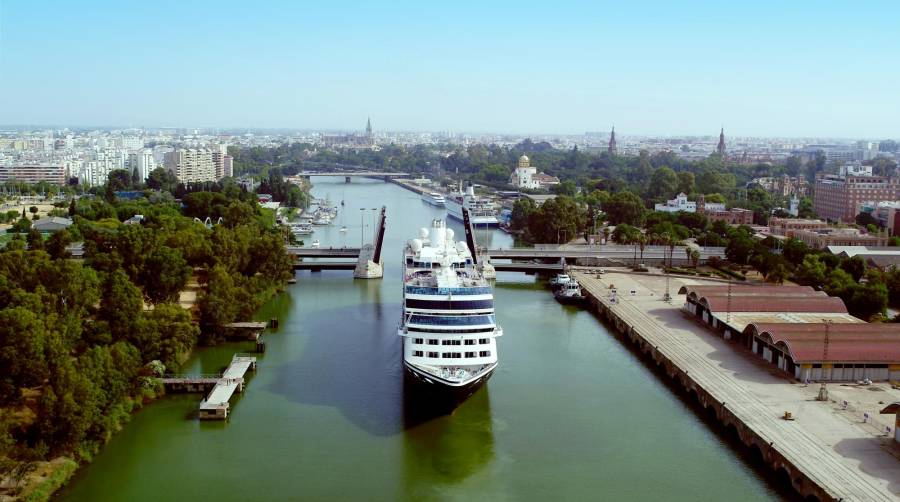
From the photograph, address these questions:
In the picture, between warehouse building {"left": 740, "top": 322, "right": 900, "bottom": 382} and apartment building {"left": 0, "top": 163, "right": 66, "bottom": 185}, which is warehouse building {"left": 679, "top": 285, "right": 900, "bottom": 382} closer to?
warehouse building {"left": 740, "top": 322, "right": 900, "bottom": 382}

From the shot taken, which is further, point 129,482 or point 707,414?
point 707,414

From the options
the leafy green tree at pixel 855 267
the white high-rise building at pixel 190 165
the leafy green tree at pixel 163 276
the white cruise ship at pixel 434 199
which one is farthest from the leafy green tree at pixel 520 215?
the white high-rise building at pixel 190 165

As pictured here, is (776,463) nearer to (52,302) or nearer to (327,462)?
(327,462)

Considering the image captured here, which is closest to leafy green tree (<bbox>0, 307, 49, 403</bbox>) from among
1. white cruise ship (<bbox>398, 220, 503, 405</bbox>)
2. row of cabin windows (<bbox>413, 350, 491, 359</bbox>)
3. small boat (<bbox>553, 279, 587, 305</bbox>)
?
white cruise ship (<bbox>398, 220, 503, 405</bbox>)

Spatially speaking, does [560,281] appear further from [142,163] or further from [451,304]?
[142,163]

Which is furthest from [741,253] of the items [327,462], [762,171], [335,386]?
[762,171]

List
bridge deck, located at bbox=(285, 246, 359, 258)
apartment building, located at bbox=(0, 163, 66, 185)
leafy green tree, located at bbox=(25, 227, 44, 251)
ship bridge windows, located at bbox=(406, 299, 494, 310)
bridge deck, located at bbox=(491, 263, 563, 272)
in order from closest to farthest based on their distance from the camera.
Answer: ship bridge windows, located at bbox=(406, 299, 494, 310) → leafy green tree, located at bbox=(25, 227, 44, 251) → bridge deck, located at bbox=(491, 263, 563, 272) → bridge deck, located at bbox=(285, 246, 359, 258) → apartment building, located at bbox=(0, 163, 66, 185)
